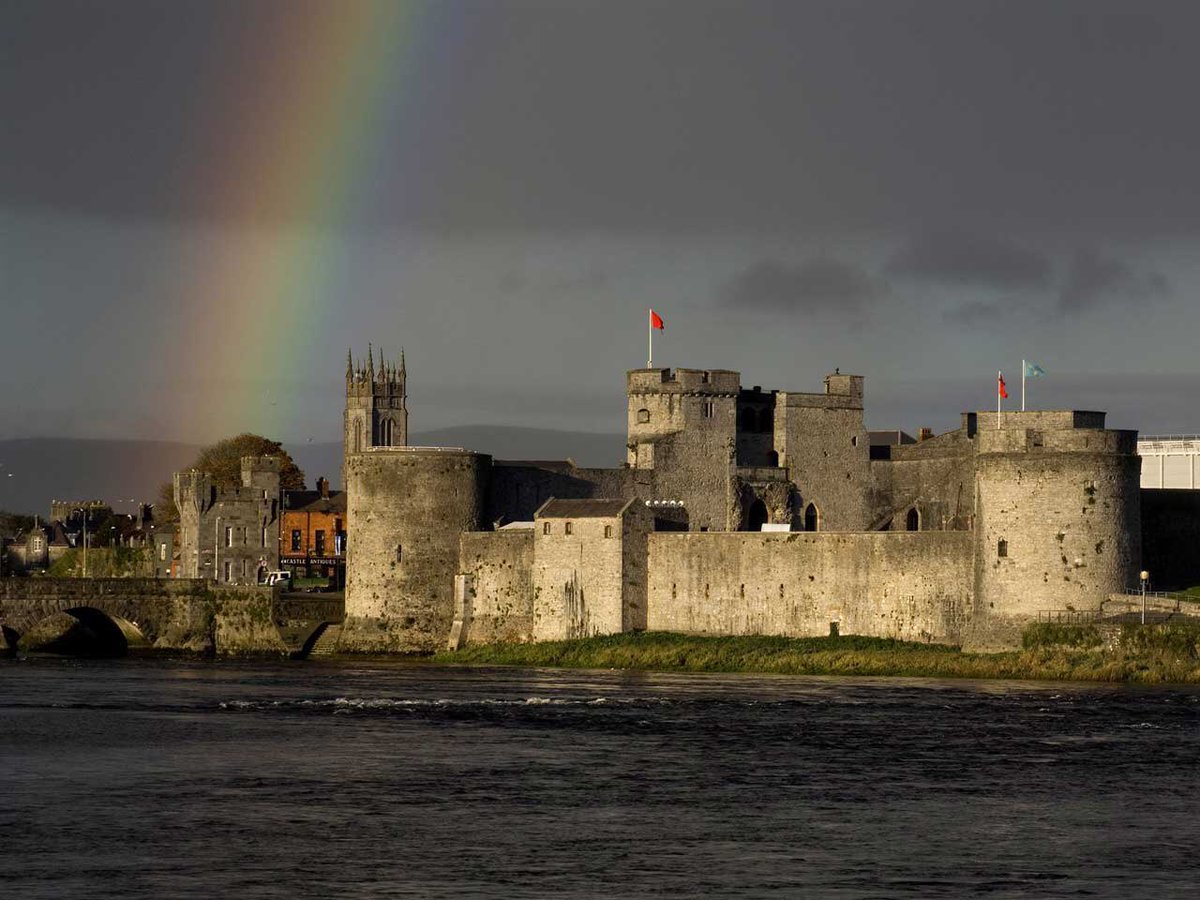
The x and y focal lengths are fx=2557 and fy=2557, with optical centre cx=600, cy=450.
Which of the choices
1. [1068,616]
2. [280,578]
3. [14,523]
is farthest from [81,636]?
[14,523]

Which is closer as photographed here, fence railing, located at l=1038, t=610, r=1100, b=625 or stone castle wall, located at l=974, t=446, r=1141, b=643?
fence railing, located at l=1038, t=610, r=1100, b=625

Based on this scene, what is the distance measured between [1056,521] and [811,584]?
9.55 m

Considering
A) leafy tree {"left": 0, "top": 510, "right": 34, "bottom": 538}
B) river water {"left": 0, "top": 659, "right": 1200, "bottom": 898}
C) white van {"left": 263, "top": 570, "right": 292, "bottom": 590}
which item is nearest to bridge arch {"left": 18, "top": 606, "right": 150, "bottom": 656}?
white van {"left": 263, "top": 570, "right": 292, "bottom": 590}

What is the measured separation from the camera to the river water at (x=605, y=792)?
3488 cm

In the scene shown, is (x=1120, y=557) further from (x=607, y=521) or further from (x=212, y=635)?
(x=212, y=635)

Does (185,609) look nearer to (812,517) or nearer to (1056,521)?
(812,517)

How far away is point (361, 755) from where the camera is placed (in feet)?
161

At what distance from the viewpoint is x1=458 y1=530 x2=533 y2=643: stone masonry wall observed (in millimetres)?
81312

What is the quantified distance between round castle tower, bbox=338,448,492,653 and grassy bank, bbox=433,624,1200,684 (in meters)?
2.29

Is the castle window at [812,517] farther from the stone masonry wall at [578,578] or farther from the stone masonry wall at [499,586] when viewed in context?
the stone masonry wall at [578,578]

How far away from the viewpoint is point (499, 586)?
82000 millimetres

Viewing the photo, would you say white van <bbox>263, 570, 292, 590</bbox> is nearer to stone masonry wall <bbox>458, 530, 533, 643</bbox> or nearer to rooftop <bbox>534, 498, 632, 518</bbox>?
stone masonry wall <bbox>458, 530, 533, 643</bbox>

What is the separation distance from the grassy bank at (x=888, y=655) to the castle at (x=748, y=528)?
877mm

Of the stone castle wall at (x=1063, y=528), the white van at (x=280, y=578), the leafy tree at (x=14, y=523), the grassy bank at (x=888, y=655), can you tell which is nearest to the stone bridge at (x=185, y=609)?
the grassy bank at (x=888, y=655)
